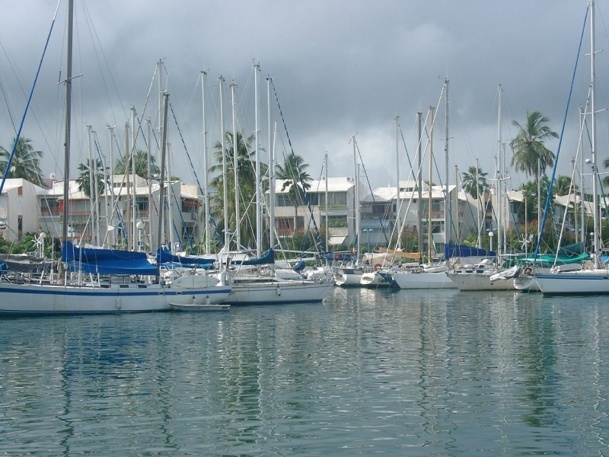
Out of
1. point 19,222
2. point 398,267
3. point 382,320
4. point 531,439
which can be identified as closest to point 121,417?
point 531,439

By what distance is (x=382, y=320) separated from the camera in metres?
43.1

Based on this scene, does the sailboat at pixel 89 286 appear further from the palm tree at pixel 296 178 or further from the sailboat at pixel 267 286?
the palm tree at pixel 296 178

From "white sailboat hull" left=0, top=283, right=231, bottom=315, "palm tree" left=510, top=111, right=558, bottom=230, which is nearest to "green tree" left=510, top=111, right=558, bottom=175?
"palm tree" left=510, top=111, right=558, bottom=230

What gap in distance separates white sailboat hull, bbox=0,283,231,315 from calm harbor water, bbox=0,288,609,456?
46.2 inches

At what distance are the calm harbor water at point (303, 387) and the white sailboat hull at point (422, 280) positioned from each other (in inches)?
1027

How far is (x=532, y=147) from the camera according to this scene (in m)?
102

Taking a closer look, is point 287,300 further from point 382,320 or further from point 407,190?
point 407,190

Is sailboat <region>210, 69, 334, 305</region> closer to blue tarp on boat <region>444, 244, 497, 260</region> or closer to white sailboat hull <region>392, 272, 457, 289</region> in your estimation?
white sailboat hull <region>392, 272, 457, 289</region>

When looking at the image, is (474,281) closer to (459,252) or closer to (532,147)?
(459,252)

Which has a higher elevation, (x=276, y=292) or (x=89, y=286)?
(x=89, y=286)

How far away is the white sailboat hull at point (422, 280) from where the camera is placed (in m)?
68.1

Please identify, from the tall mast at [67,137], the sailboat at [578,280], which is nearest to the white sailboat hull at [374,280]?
the sailboat at [578,280]

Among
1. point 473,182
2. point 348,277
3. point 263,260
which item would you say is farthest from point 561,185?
point 263,260

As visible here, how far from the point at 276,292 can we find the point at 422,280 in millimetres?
20142
